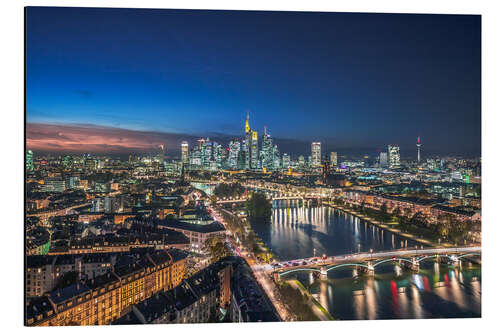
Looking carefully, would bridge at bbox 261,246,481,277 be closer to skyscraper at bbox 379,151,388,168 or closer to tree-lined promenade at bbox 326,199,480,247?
tree-lined promenade at bbox 326,199,480,247

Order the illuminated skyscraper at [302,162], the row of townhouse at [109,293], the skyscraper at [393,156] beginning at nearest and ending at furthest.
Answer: the row of townhouse at [109,293], the skyscraper at [393,156], the illuminated skyscraper at [302,162]

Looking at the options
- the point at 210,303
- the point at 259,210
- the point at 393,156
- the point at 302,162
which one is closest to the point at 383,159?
the point at 393,156

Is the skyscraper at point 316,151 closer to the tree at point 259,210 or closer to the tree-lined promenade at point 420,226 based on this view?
the tree at point 259,210

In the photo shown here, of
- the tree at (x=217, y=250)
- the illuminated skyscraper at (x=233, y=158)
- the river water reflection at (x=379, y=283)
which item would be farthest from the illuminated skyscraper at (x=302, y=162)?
the tree at (x=217, y=250)

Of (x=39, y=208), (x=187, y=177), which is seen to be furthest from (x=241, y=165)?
(x=39, y=208)

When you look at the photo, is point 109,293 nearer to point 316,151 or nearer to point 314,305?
point 314,305

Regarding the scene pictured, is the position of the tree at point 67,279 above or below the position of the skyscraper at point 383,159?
below

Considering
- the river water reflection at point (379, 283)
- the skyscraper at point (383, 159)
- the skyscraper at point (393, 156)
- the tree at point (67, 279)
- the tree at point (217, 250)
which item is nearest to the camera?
the tree at point (67, 279)

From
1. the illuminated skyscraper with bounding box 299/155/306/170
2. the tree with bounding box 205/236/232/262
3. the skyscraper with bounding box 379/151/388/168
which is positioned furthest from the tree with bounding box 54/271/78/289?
the illuminated skyscraper with bounding box 299/155/306/170
